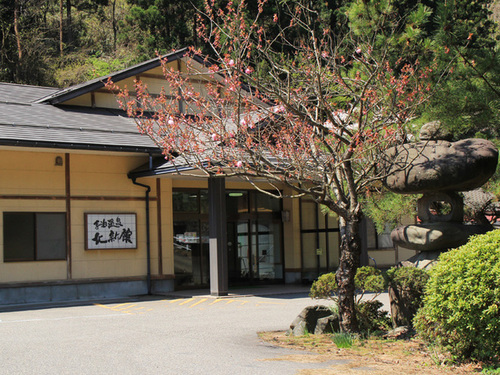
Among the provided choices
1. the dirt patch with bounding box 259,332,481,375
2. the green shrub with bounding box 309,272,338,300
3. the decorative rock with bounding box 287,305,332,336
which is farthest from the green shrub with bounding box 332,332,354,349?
the green shrub with bounding box 309,272,338,300

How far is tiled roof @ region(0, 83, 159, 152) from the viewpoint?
45.5 feet

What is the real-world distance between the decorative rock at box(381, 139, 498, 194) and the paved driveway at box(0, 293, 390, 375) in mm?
2876

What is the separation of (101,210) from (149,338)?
7497mm

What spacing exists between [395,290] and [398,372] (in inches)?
94.7

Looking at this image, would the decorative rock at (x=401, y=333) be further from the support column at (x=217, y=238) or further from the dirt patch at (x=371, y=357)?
the support column at (x=217, y=238)

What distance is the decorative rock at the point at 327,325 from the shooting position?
8805mm

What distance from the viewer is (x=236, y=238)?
18875 millimetres

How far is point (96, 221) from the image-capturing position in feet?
51.2

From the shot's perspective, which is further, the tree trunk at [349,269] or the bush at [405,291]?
the tree trunk at [349,269]

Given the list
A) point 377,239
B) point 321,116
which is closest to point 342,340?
point 321,116

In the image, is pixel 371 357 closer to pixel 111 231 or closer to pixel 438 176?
pixel 438 176

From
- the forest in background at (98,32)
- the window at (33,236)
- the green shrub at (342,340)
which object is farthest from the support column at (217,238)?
the green shrub at (342,340)

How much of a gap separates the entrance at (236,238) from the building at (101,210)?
0.03 metres

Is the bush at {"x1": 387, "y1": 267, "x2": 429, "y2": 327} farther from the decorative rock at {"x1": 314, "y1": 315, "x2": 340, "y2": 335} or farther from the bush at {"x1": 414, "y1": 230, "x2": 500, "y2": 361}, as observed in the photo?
the bush at {"x1": 414, "y1": 230, "x2": 500, "y2": 361}
